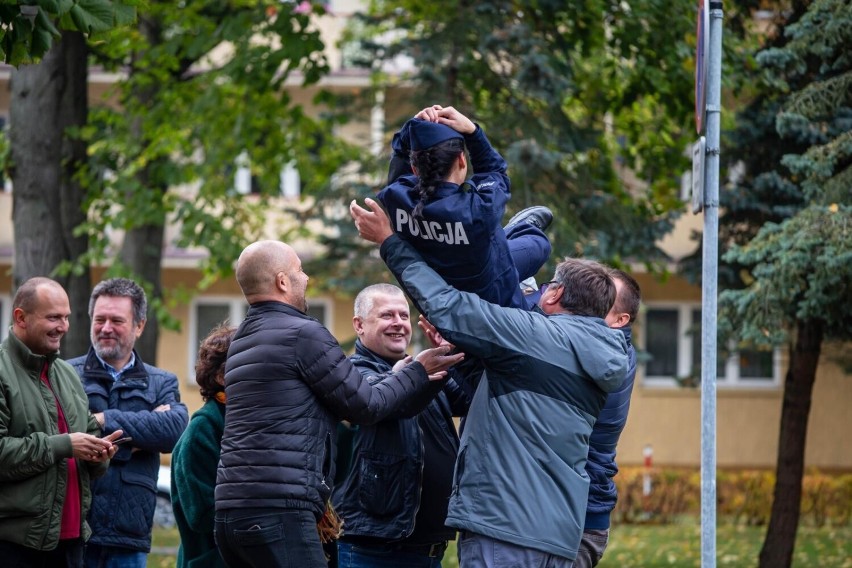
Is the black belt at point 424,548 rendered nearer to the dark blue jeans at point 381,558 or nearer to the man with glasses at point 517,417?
the dark blue jeans at point 381,558

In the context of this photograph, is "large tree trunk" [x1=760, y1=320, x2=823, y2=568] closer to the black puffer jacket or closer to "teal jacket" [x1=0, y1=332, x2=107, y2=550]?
"teal jacket" [x1=0, y1=332, x2=107, y2=550]

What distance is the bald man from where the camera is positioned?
15.8 ft

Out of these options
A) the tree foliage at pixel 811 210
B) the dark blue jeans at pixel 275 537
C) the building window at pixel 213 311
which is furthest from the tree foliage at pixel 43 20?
the building window at pixel 213 311

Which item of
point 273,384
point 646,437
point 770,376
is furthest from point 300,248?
point 273,384

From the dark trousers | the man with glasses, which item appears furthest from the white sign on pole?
the dark trousers

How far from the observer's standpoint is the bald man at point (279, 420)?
480cm

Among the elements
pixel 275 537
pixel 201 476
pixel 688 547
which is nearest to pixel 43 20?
pixel 201 476

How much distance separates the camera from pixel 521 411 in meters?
4.80

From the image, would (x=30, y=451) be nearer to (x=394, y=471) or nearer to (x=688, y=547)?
(x=394, y=471)

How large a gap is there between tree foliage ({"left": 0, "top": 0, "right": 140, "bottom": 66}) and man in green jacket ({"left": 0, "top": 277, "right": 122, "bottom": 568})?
1.18 metres

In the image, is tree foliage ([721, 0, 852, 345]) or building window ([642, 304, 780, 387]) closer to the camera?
tree foliage ([721, 0, 852, 345])

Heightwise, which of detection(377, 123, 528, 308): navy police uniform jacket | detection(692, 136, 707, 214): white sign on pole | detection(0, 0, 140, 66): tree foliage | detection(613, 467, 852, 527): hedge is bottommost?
detection(613, 467, 852, 527): hedge

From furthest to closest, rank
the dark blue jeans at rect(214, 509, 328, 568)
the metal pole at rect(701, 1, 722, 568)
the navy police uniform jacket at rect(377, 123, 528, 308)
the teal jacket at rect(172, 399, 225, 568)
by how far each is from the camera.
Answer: the metal pole at rect(701, 1, 722, 568) → the teal jacket at rect(172, 399, 225, 568) → the dark blue jeans at rect(214, 509, 328, 568) → the navy police uniform jacket at rect(377, 123, 528, 308)

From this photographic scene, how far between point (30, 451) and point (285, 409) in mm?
1643
